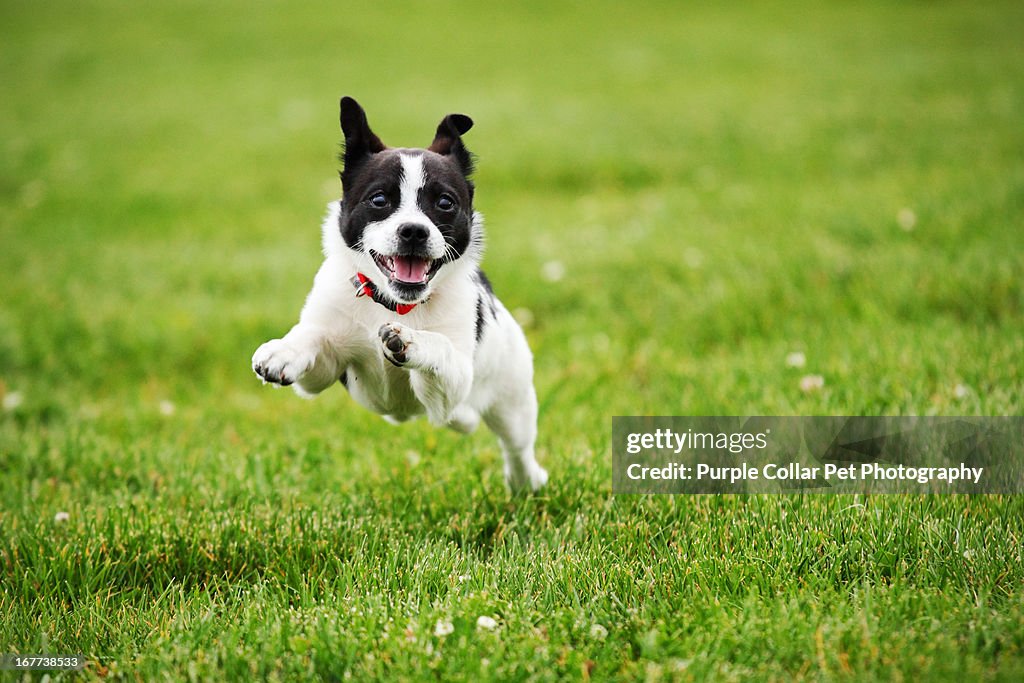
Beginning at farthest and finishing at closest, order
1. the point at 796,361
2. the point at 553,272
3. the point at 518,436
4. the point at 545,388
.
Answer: the point at 553,272 → the point at 545,388 → the point at 796,361 → the point at 518,436

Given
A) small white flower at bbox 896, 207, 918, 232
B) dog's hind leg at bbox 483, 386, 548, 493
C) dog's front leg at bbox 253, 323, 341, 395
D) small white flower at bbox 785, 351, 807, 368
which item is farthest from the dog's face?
small white flower at bbox 896, 207, 918, 232

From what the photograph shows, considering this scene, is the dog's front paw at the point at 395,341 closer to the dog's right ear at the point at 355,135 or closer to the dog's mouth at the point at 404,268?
the dog's mouth at the point at 404,268

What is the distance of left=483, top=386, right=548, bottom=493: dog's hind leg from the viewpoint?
3852 mm

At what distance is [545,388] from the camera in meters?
5.59

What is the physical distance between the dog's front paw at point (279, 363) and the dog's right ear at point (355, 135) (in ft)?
2.68

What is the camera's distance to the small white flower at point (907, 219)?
7.42 m

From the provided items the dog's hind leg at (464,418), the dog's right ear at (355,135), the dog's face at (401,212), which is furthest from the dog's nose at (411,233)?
the dog's hind leg at (464,418)

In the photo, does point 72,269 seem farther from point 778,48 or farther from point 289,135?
point 778,48

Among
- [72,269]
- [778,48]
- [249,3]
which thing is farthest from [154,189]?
[249,3]

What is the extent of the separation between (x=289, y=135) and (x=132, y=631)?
1153 cm

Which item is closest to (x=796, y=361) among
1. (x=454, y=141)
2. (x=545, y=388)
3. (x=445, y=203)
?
(x=545, y=388)

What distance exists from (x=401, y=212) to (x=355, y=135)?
42 cm

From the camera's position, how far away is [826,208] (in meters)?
8.52

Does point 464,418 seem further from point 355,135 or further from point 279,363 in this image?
point 355,135
